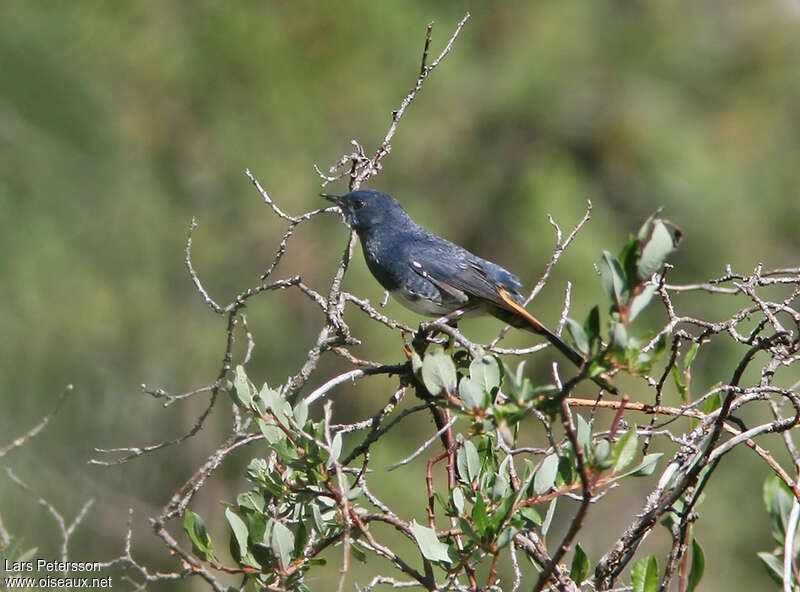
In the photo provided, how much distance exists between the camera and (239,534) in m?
1.81

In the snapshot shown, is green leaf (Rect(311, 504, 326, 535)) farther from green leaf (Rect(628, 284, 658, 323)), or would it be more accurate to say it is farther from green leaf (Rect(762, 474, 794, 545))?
green leaf (Rect(762, 474, 794, 545))

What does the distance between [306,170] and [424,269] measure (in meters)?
3.09

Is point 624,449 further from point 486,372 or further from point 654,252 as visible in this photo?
point 654,252

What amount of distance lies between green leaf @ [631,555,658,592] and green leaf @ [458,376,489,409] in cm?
57

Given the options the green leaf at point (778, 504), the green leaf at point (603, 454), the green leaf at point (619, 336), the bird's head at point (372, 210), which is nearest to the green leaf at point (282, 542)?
the green leaf at point (603, 454)

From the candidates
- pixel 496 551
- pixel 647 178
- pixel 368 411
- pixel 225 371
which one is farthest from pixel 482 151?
pixel 496 551

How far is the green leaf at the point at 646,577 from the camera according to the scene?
1.85 metres

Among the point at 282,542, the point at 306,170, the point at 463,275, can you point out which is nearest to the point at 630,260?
the point at 282,542

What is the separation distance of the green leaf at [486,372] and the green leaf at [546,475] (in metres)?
0.18

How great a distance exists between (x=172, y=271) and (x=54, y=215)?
3.51 ft

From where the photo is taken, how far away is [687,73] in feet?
26.4

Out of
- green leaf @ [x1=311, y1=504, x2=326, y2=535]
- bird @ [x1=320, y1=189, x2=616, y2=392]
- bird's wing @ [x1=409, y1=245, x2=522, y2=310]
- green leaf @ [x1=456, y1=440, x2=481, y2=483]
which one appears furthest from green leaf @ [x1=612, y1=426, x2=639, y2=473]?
bird's wing @ [x1=409, y1=245, x2=522, y2=310]

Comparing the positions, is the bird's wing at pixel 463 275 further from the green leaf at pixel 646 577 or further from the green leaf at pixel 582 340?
the green leaf at pixel 582 340

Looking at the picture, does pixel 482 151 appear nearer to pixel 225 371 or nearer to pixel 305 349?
pixel 305 349
